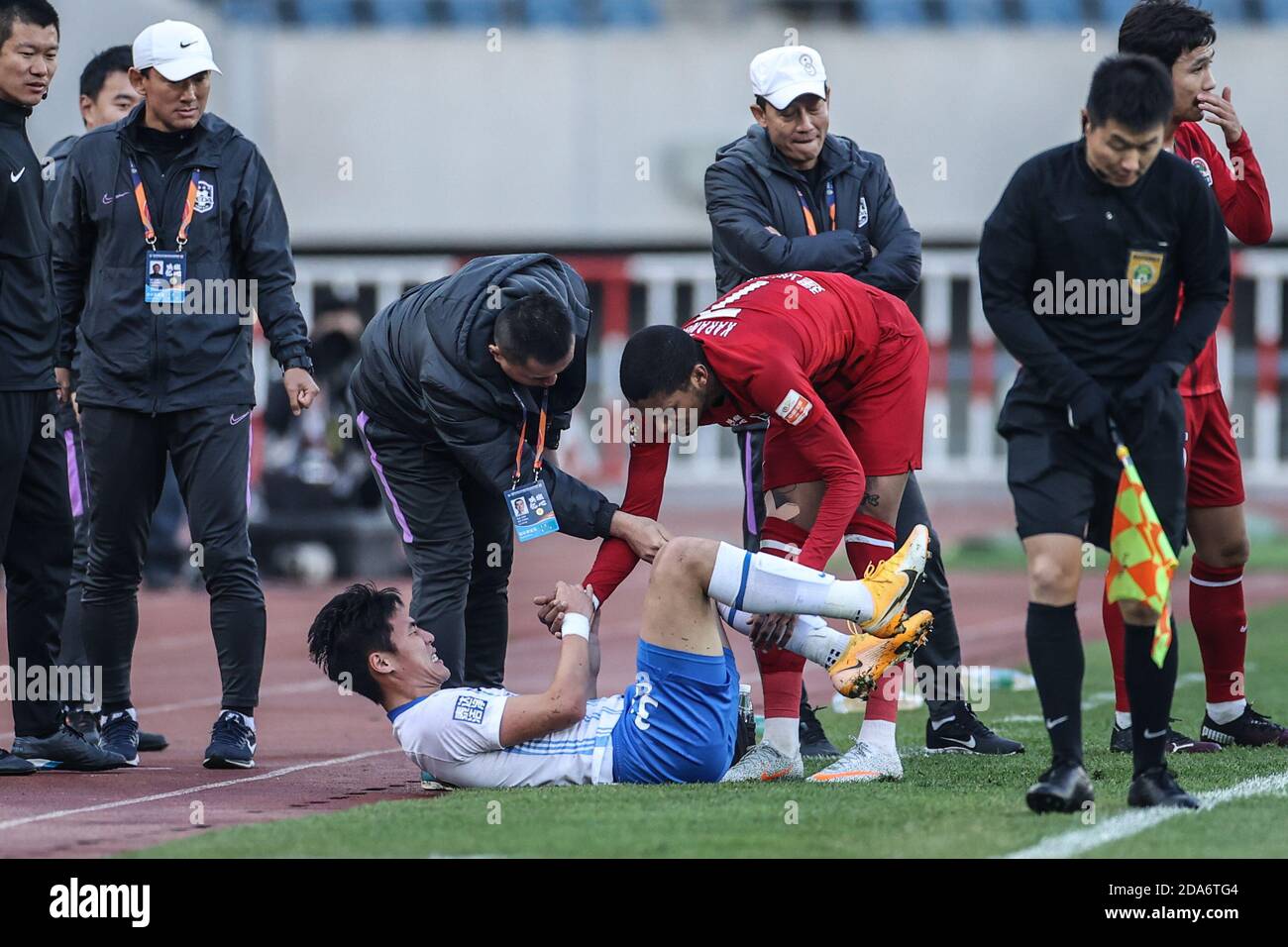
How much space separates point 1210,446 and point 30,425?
168 inches

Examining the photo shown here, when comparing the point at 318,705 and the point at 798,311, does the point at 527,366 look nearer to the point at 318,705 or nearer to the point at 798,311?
the point at 798,311

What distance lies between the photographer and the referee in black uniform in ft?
18.6

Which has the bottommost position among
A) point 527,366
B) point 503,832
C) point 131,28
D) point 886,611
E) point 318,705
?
point 318,705

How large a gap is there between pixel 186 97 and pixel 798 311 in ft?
8.11

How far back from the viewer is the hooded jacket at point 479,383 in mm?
6520

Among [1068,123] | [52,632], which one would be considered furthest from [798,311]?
[1068,123]

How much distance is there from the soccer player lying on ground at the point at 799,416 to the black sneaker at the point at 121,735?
213 cm

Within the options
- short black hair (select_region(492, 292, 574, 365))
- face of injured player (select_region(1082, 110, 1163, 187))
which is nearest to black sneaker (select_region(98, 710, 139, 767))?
short black hair (select_region(492, 292, 574, 365))

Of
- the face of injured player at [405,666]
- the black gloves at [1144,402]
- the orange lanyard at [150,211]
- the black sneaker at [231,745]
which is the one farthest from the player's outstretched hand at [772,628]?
the orange lanyard at [150,211]

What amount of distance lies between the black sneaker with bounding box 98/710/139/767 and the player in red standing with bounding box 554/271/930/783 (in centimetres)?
215

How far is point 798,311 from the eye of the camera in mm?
6461

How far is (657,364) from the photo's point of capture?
240 inches

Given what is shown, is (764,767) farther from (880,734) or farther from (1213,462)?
(1213,462)

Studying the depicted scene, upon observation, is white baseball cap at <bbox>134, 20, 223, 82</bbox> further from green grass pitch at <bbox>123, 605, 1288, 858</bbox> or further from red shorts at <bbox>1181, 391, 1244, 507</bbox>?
red shorts at <bbox>1181, 391, 1244, 507</bbox>
